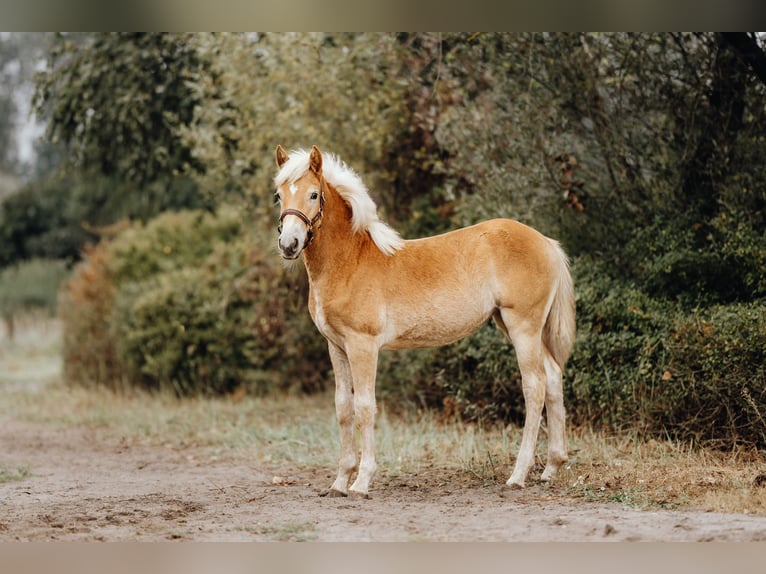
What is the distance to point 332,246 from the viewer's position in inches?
227

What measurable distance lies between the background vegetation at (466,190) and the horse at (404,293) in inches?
57.4

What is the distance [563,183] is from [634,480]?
9.27 feet

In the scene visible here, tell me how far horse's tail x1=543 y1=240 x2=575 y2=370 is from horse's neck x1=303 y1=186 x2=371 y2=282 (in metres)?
1.32

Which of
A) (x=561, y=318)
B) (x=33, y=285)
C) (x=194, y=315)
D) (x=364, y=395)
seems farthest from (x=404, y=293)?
(x=33, y=285)

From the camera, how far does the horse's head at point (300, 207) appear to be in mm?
5293

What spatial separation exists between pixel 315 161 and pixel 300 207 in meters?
0.31

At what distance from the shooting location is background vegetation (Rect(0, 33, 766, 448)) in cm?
720

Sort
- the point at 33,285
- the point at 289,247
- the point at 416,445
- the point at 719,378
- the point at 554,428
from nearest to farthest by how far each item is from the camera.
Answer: the point at 289,247, the point at 554,428, the point at 719,378, the point at 416,445, the point at 33,285

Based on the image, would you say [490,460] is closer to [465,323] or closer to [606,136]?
Answer: [465,323]

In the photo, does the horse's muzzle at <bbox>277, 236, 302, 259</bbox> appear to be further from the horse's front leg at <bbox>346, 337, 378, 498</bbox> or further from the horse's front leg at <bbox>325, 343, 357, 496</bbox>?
the horse's front leg at <bbox>325, 343, 357, 496</bbox>

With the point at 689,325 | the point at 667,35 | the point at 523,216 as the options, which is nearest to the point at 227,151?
the point at 523,216

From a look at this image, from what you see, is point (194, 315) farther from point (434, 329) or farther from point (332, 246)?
point (434, 329)

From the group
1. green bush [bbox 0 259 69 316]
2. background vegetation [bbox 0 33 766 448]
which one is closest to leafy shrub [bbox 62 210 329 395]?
background vegetation [bbox 0 33 766 448]

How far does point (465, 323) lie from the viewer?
589 centimetres
